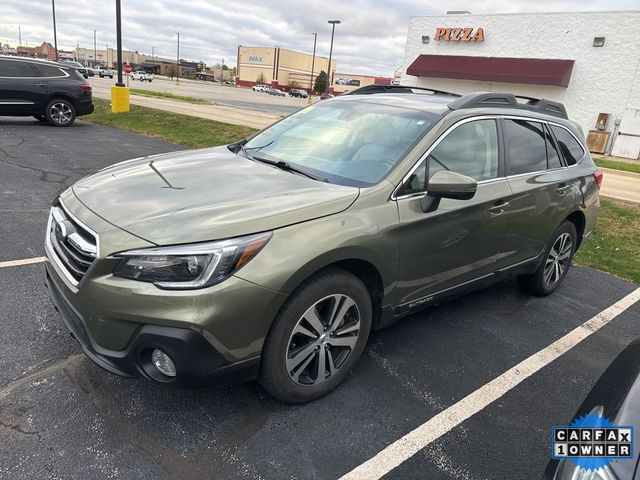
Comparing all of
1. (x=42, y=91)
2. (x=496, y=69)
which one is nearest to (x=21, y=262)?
(x=42, y=91)

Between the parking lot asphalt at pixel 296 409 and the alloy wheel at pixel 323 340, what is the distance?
20 cm

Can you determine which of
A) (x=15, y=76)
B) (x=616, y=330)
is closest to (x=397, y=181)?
(x=616, y=330)

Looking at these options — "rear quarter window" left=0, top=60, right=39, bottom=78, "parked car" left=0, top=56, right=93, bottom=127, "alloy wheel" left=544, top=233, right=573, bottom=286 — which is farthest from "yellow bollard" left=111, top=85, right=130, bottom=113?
"alloy wheel" left=544, top=233, right=573, bottom=286

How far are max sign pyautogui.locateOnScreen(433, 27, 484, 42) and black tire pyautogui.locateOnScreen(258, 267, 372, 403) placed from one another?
91.5 ft

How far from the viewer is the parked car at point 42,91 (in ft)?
41.8

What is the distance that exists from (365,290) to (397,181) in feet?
2.25

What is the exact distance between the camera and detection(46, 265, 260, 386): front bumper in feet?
7.38

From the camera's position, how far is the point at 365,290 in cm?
294

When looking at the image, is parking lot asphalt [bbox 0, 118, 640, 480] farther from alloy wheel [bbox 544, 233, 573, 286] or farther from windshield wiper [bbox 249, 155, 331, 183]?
windshield wiper [bbox 249, 155, 331, 183]

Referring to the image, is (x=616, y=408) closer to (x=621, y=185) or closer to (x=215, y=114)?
(x=621, y=185)

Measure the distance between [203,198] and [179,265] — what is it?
0.52 metres

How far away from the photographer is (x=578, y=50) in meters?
24.0

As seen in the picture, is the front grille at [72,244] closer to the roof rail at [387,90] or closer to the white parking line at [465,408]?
the white parking line at [465,408]

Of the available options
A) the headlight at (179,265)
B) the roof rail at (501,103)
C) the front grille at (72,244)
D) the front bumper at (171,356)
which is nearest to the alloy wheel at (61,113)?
the front grille at (72,244)
